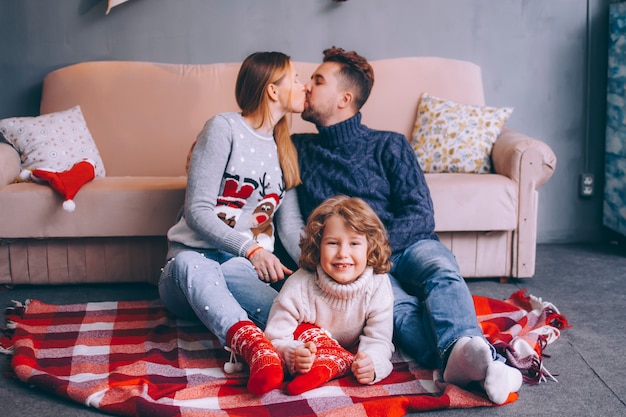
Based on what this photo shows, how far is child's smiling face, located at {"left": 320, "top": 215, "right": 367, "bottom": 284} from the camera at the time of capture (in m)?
1.71

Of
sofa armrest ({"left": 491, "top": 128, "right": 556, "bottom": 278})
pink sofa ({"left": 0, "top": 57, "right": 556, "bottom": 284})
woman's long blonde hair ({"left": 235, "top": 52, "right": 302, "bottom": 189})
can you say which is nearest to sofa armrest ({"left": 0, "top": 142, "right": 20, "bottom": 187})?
pink sofa ({"left": 0, "top": 57, "right": 556, "bottom": 284})

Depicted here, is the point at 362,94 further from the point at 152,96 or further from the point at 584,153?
the point at 584,153

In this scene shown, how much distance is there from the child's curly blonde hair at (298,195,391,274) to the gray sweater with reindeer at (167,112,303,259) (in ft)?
0.59

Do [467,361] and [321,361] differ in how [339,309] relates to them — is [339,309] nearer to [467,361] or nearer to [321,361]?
[321,361]

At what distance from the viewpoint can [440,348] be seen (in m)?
1.66

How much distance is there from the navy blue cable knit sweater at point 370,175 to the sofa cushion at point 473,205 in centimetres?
38

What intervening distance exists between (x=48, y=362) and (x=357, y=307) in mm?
843

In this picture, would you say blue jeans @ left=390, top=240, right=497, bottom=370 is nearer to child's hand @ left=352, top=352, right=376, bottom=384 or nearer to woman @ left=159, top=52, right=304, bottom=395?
child's hand @ left=352, top=352, right=376, bottom=384

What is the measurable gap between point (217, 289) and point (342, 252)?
35 centimetres

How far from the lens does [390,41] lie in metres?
3.35

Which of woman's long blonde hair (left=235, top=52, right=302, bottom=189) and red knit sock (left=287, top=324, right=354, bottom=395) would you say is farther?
woman's long blonde hair (left=235, top=52, right=302, bottom=189)

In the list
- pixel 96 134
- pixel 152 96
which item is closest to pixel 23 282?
pixel 96 134

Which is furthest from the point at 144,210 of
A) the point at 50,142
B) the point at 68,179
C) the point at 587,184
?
the point at 587,184

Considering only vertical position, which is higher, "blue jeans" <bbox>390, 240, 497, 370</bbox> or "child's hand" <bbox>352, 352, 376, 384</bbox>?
"blue jeans" <bbox>390, 240, 497, 370</bbox>
